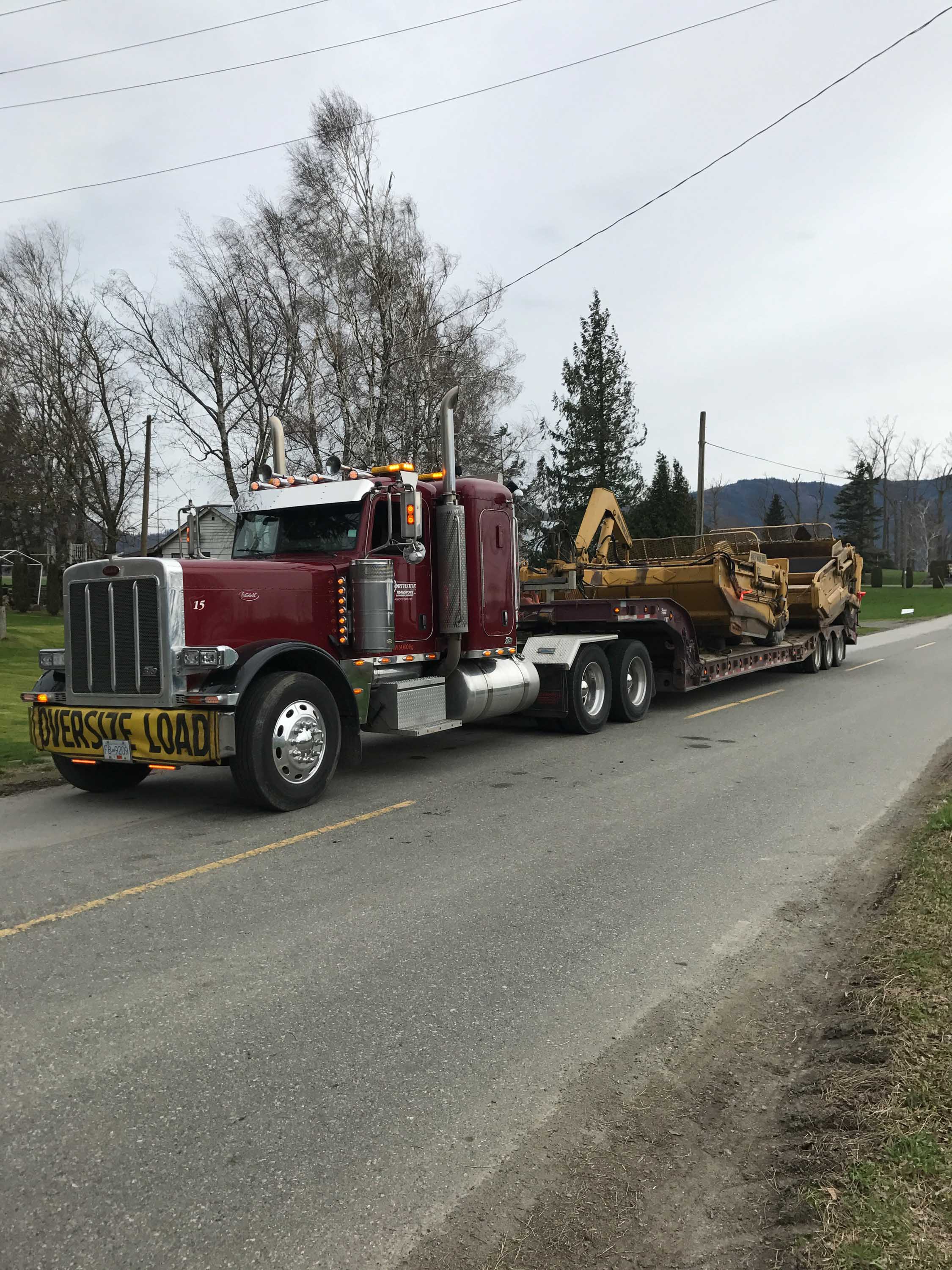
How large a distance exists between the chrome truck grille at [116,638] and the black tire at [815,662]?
522 inches

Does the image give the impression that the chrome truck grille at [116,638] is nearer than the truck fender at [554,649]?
Yes

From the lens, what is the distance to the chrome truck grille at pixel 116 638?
714 centimetres

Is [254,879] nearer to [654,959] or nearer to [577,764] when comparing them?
[654,959]

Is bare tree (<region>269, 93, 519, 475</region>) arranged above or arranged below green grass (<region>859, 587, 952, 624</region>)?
above

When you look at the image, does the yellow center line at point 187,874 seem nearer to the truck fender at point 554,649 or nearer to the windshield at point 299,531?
the windshield at point 299,531

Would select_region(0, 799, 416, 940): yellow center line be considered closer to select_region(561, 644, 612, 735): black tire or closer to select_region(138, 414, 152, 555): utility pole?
select_region(561, 644, 612, 735): black tire

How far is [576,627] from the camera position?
12.2m

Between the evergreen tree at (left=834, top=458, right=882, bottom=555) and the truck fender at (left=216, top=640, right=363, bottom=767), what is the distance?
94.8 m

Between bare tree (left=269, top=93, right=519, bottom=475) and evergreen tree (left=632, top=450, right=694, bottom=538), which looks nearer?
bare tree (left=269, top=93, right=519, bottom=475)

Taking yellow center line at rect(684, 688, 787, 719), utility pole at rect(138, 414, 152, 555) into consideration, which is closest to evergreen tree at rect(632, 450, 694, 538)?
utility pole at rect(138, 414, 152, 555)

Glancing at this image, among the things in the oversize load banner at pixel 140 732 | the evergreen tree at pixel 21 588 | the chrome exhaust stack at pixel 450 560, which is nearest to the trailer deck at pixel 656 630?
the chrome exhaust stack at pixel 450 560

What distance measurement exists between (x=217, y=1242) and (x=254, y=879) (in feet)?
10.3

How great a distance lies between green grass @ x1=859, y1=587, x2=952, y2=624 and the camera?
41.0 metres

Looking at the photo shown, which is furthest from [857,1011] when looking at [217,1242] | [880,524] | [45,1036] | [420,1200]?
[880,524]
